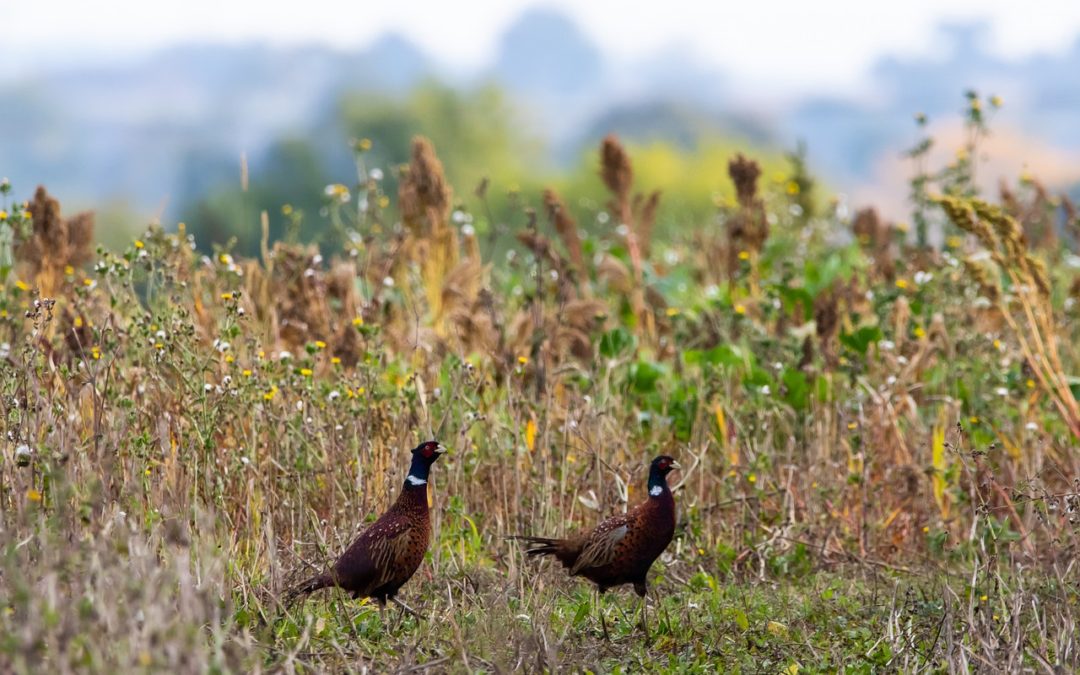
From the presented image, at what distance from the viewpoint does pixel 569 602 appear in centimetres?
545

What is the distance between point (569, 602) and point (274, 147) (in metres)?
46.2

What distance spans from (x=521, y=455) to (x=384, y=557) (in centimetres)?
176

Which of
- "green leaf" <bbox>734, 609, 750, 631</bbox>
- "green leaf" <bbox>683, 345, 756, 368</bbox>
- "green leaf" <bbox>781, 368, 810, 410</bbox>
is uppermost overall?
"green leaf" <bbox>683, 345, 756, 368</bbox>

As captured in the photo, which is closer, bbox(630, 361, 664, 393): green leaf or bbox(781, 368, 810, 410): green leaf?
bbox(781, 368, 810, 410): green leaf

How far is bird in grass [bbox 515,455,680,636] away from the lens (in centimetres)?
502

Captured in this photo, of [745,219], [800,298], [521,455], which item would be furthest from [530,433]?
[745,219]

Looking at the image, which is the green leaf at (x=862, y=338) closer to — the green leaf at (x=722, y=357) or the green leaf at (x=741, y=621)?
the green leaf at (x=722, y=357)

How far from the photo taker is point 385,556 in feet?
15.2

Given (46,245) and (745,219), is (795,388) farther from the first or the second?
(46,245)

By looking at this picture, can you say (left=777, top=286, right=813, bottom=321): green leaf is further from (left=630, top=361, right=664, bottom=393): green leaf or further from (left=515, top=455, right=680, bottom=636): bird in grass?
(left=515, top=455, right=680, bottom=636): bird in grass

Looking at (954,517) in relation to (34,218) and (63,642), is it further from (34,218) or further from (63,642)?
(34,218)

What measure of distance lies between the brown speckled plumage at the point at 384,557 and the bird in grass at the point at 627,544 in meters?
0.57

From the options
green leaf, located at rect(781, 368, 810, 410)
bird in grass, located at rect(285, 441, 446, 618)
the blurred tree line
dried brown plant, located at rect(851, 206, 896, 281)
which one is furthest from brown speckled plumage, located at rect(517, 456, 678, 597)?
the blurred tree line

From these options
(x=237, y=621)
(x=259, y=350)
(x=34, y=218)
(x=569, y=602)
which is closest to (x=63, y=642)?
(x=237, y=621)
